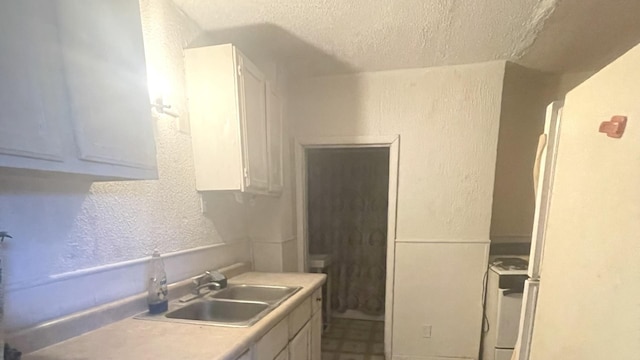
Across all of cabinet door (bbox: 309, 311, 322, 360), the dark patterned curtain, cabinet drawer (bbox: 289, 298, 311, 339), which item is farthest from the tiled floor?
cabinet drawer (bbox: 289, 298, 311, 339)

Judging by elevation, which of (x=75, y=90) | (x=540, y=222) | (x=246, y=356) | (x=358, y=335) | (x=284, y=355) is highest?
(x=75, y=90)

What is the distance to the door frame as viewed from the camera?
2.38 m

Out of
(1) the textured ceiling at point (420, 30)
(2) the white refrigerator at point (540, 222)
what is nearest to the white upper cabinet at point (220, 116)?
(1) the textured ceiling at point (420, 30)

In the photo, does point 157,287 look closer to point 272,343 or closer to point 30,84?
point 272,343

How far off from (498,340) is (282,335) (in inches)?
66.8

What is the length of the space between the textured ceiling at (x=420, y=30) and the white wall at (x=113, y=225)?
375 millimetres

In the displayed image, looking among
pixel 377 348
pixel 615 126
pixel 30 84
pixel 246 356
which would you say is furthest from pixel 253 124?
pixel 377 348

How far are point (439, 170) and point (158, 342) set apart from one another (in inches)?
83.7

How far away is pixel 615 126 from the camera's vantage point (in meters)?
0.67

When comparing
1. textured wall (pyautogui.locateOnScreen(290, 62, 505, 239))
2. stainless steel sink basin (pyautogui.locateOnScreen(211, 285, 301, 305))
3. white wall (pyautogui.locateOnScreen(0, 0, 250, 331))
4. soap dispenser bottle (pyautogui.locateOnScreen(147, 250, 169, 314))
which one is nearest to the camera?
white wall (pyautogui.locateOnScreen(0, 0, 250, 331))

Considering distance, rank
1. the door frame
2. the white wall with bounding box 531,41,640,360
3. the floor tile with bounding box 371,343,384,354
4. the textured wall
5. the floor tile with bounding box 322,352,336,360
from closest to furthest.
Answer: the white wall with bounding box 531,41,640,360, the textured wall, the door frame, the floor tile with bounding box 322,352,336,360, the floor tile with bounding box 371,343,384,354

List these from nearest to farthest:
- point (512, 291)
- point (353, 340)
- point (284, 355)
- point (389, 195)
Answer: point (284, 355) < point (512, 291) < point (389, 195) < point (353, 340)

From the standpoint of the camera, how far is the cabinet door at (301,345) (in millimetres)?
1493

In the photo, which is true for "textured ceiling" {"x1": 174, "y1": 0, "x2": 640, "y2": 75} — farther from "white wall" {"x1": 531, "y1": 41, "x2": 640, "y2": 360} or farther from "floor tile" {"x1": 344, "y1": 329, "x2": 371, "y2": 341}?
"floor tile" {"x1": 344, "y1": 329, "x2": 371, "y2": 341}
